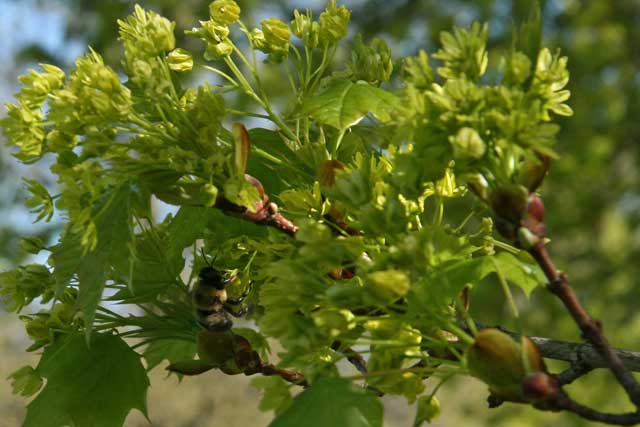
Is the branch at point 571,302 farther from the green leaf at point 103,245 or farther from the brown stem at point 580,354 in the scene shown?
the green leaf at point 103,245

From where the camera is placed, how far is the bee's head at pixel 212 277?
1.17m

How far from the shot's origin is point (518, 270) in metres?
1.02

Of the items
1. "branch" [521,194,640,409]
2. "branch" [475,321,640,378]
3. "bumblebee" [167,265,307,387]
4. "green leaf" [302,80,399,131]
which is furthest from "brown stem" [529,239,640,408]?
"bumblebee" [167,265,307,387]

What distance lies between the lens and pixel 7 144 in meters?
1.04

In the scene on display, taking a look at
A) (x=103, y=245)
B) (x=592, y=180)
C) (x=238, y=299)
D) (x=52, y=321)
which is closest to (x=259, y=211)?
(x=103, y=245)

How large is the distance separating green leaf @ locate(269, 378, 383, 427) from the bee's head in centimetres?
35

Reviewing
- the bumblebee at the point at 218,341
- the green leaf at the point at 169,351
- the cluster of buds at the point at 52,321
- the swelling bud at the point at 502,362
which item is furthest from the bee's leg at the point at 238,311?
the swelling bud at the point at 502,362

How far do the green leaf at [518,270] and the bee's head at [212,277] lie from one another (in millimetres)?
402

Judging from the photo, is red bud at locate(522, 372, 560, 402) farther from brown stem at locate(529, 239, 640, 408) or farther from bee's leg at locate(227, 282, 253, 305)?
bee's leg at locate(227, 282, 253, 305)

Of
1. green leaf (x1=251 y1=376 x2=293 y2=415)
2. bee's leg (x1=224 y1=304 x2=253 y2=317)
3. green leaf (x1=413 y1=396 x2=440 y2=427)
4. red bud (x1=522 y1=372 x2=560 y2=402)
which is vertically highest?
red bud (x1=522 y1=372 x2=560 y2=402)

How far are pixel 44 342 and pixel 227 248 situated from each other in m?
0.31

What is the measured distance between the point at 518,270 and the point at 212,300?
0.43 metres

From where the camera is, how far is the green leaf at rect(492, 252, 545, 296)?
38.8 inches

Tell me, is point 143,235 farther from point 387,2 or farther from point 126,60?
point 387,2
